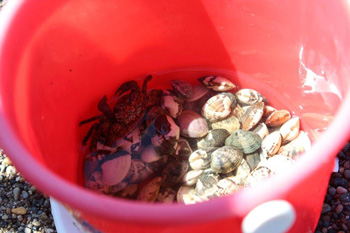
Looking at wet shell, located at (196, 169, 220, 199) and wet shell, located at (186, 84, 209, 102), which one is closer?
wet shell, located at (196, 169, 220, 199)

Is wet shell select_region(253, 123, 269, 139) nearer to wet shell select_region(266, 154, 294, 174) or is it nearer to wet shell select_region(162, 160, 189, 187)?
wet shell select_region(266, 154, 294, 174)

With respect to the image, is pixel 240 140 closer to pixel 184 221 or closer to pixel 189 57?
pixel 189 57

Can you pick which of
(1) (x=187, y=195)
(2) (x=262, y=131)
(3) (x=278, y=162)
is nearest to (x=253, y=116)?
(2) (x=262, y=131)

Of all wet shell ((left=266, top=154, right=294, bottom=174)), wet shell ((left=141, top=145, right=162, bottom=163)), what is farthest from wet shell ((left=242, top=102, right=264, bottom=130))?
wet shell ((left=141, top=145, right=162, bottom=163))

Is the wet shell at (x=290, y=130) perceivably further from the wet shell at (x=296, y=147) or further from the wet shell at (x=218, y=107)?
the wet shell at (x=218, y=107)

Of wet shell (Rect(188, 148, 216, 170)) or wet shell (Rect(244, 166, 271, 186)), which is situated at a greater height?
wet shell (Rect(188, 148, 216, 170))
